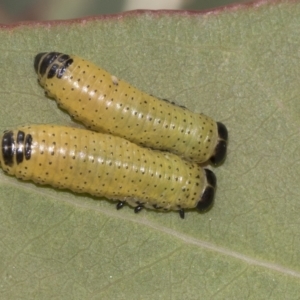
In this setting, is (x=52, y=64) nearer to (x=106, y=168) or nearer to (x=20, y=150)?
(x=20, y=150)

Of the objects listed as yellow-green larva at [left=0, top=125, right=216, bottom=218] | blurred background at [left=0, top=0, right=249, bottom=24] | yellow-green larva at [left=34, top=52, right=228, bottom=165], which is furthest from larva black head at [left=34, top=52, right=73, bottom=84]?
blurred background at [left=0, top=0, right=249, bottom=24]

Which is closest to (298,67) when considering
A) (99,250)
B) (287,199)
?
(287,199)

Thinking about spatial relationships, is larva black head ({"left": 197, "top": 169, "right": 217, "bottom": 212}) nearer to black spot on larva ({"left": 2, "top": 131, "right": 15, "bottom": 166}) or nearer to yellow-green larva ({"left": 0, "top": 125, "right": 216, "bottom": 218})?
yellow-green larva ({"left": 0, "top": 125, "right": 216, "bottom": 218})

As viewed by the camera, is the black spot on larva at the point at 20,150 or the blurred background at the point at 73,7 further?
the blurred background at the point at 73,7

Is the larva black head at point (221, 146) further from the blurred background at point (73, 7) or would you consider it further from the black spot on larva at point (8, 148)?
the blurred background at point (73, 7)

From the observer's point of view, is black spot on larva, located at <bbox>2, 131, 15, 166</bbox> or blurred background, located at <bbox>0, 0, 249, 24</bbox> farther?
blurred background, located at <bbox>0, 0, 249, 24</bbox>

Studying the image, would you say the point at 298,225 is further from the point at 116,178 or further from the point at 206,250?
the point at 116,178

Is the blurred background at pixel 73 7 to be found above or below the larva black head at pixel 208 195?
above

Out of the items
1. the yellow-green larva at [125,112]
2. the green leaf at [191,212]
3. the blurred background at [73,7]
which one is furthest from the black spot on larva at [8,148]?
the blurred background at [73,7]
